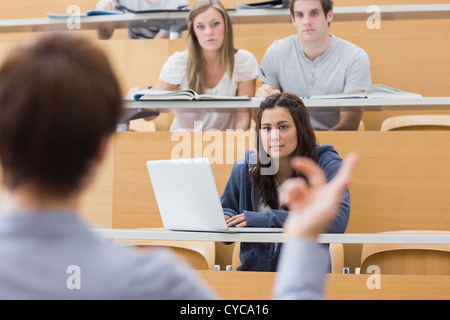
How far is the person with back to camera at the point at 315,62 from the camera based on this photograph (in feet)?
8.84

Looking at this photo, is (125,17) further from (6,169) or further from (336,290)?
(6,169)

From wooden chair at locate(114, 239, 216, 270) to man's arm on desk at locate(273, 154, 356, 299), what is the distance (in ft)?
5.23

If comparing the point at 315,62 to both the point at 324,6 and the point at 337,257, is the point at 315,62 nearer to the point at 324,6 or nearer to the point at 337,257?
the point at 324,6

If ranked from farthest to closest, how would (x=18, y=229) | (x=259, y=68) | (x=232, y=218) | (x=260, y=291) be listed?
(x=259, y=68), (x=232, y=218), (x=260, y=291), (x=18, y=229)

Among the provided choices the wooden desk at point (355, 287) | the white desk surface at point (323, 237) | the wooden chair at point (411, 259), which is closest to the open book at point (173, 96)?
the white desk surface at point (323, 237)

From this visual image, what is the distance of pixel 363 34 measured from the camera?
294 centimetres

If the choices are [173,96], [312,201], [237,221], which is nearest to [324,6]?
[173,96]

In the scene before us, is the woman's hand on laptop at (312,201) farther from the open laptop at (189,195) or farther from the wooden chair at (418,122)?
the wooden chair at (418,122)

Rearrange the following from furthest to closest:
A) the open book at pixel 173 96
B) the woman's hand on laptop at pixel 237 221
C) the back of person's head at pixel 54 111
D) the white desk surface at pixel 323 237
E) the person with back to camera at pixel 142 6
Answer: the person with back to camera at pixel 142 6
the open book at pixel 173 96
the woman's hand on laptop at pixel 237 221
the white desk surface at pixel 323 237
the back of person's head at pixel 54 111

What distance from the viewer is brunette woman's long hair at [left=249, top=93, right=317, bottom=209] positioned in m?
2.13

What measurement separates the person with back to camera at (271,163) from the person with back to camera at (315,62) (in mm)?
517

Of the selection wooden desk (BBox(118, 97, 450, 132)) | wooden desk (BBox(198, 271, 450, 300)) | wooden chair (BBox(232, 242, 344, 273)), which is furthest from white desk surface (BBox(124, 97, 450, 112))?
wooden desk (BBox(198, 271, 450, 300))

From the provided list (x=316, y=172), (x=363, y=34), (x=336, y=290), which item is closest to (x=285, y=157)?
(x=336, y=290)

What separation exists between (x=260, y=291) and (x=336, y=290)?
217 mm
